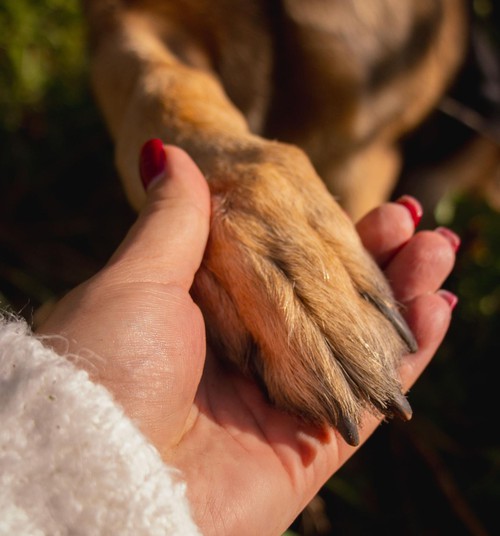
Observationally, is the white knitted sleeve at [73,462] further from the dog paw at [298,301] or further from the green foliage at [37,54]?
the green foliage at [37,54]

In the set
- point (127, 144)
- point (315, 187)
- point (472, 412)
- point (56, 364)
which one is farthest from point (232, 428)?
point (472, 412)

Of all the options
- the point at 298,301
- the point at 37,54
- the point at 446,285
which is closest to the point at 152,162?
the point at 298,301

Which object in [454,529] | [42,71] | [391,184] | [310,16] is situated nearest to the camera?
[310,16]

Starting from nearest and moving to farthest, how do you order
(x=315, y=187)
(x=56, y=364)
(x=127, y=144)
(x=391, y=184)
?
(x=56, y=364), (x=315, y=187), (x=127, y=144), (x=391, y=184)

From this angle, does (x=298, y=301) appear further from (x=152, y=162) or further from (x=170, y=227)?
(x=152, y=162)

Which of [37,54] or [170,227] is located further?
[37,54]

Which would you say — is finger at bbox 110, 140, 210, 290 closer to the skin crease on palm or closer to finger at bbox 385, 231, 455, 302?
the skin crease on palm

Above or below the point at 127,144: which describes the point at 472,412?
below

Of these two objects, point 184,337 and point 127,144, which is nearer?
point 184,337

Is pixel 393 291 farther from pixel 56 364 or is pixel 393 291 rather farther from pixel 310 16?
pixel 310 16
